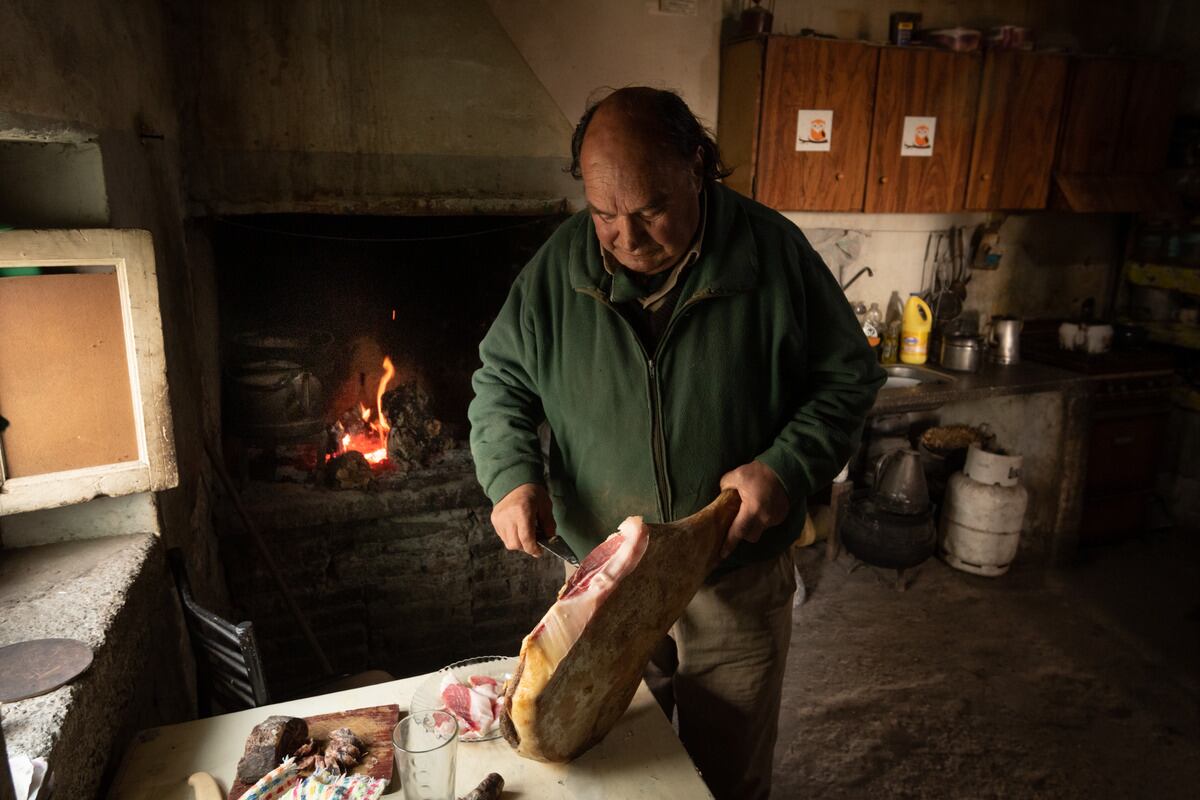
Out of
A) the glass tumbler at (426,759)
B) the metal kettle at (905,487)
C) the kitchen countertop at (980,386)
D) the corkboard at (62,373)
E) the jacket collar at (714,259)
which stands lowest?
the metal kettle at (905,487)

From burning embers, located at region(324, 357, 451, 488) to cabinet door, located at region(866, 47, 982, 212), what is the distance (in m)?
2.51

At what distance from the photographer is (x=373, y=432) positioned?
3611 mm

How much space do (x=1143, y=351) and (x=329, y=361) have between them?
4.55 m

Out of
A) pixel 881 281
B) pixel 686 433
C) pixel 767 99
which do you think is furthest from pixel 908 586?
pixel 686 433

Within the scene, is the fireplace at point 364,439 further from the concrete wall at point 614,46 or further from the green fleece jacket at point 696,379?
the green fleece jacket at point 696,379

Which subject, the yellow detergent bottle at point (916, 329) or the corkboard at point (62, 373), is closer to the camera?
the corkboard at point (62, 373)

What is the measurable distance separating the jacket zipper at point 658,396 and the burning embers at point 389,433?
6.67ft

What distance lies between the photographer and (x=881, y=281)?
4.54 metres

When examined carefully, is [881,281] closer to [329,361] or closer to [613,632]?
[329,361]

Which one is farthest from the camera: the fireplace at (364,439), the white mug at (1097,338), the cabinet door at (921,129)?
the white mug at (1097,338)

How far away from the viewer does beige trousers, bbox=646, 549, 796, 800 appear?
1882 mm

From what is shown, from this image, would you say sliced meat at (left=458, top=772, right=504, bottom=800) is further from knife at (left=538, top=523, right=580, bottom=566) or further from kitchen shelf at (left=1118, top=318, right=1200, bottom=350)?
kitchen shelf at (left=1118, top=318, right=1200, bottom=350)

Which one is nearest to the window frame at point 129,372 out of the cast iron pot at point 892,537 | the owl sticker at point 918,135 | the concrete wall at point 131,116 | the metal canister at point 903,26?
the concrete wall at point 131,116

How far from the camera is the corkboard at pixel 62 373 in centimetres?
164
